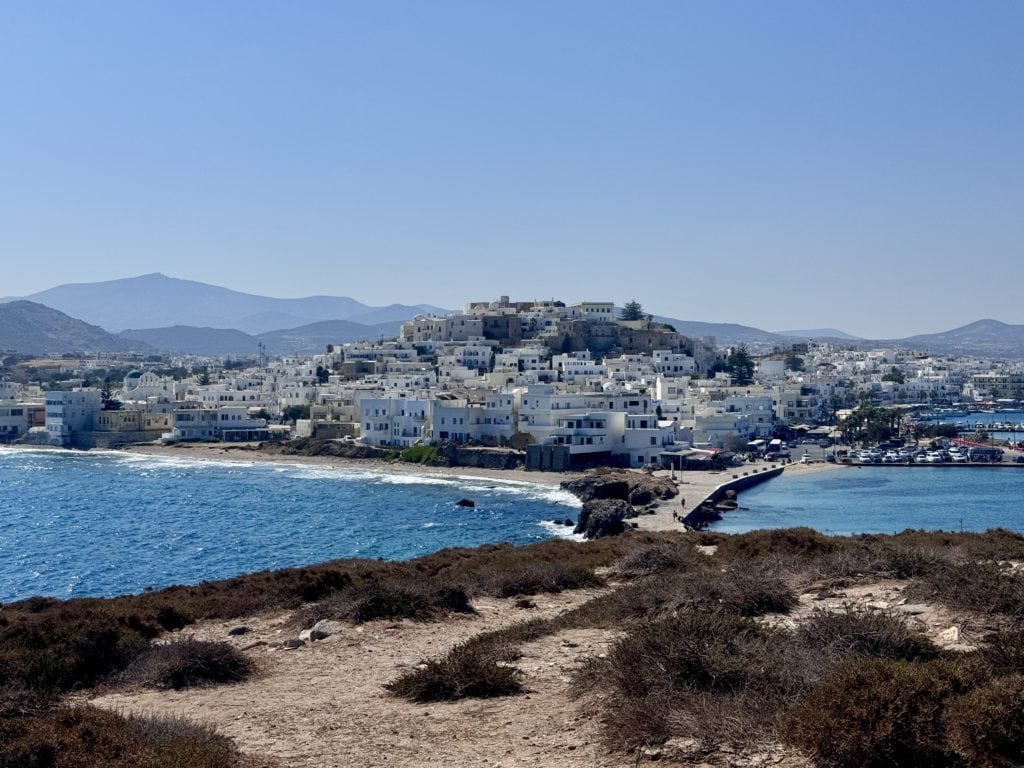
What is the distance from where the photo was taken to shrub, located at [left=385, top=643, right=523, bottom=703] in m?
8.35

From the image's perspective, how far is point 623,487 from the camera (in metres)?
43.4

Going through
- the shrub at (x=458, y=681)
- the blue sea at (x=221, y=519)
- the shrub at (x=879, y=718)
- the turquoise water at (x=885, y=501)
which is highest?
the shrub at (x=879, y=718)

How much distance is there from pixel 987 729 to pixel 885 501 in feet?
128

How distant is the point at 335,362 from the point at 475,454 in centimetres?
3578

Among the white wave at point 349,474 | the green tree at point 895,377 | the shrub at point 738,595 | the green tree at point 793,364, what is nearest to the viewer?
the shrub at point 738,595

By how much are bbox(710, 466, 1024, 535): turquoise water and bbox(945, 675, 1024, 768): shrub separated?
80.6 ft

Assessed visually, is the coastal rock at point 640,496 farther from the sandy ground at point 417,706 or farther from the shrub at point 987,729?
the shrub at point 987,729

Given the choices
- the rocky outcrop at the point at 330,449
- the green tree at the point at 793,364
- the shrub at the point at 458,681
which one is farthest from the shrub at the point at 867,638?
the green tree at the point at 793,364

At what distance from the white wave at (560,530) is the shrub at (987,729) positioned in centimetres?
2690

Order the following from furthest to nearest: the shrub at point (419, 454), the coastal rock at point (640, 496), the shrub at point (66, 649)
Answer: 1. the shrub at point (419, 454)
2. the coastal rock at point (640, 496)
3. the shrub at point (66, 649)

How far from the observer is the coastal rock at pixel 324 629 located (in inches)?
455

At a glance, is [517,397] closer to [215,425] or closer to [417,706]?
[215,425]

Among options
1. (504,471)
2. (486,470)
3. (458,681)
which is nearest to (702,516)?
(504,471)

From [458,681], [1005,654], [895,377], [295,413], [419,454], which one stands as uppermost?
[895,377]
